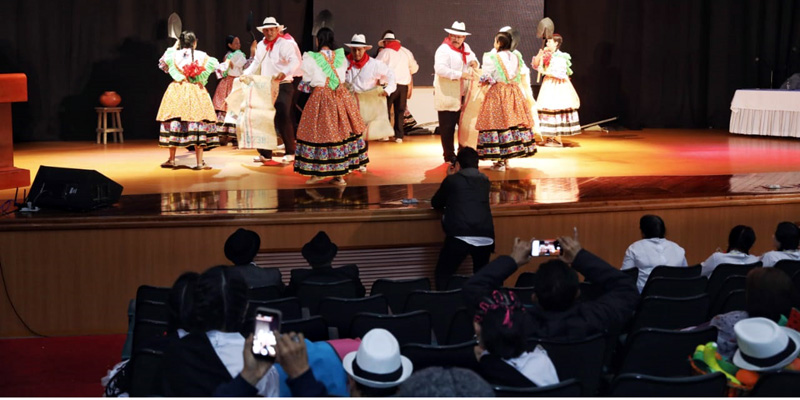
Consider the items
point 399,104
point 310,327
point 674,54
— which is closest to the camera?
point 310,327

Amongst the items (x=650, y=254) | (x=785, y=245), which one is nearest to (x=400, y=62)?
(x=650, y=254)

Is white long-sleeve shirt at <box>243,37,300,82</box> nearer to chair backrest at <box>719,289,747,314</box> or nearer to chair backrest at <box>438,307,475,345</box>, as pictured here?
chair backrest at <box>438,307,475,345</box>

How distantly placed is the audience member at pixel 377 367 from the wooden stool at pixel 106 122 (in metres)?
9.04

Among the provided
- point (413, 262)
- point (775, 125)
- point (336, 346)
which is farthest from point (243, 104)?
point (775, 125)

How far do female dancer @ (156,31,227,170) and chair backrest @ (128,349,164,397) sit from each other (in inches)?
208

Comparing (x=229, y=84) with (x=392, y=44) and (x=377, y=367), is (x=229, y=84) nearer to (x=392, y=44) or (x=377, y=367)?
(x=392, y=44)

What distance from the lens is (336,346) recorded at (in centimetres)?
309

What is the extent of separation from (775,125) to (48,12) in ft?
29.1

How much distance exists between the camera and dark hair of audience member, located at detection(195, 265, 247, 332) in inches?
96.5

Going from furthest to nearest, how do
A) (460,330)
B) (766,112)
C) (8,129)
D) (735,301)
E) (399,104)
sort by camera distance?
(766,112) < (399,104) < (8,129) < (735,301) < (460,330)

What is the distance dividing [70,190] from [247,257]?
200 centimetres

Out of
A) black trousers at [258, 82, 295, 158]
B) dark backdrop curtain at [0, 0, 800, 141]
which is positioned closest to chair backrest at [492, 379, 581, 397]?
black trousers at [258, 82, 295, 158]

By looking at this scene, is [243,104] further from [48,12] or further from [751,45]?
[751,45]

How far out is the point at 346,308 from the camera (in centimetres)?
368
